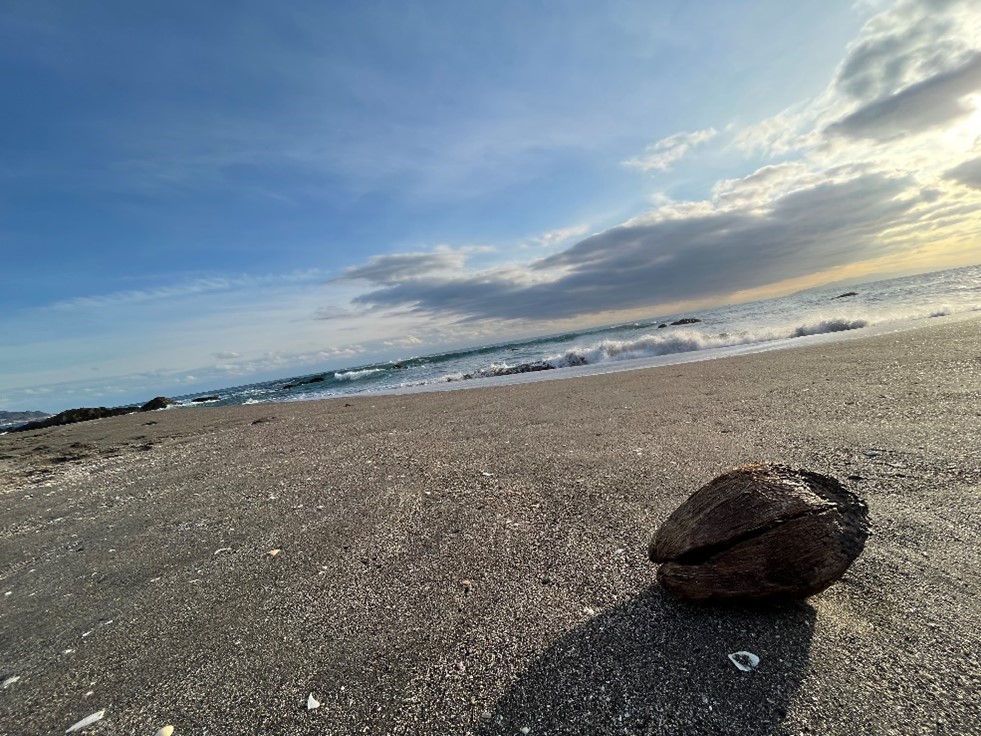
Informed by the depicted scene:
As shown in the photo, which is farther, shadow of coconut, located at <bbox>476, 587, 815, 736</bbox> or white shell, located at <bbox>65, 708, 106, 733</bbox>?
white shell, located at <bbox>65, 708, 106, 733</bbox>

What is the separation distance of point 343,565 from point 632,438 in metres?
3.43

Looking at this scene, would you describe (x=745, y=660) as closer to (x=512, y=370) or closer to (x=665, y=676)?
(x=665, y=676)

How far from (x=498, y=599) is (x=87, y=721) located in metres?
1.85

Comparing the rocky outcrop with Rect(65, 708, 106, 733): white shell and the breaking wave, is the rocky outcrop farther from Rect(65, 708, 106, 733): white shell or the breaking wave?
Rect(65, 708, 106, 733): white shell

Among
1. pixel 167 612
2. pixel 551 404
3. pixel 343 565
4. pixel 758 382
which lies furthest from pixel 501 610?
pixel 758 382

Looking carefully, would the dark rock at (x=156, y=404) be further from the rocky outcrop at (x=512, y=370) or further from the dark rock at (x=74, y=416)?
the rocky outcrop at (x=512, y=370)

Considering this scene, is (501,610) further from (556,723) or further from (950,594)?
(950,594)

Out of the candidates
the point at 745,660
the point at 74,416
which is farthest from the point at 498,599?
the point at 74,416

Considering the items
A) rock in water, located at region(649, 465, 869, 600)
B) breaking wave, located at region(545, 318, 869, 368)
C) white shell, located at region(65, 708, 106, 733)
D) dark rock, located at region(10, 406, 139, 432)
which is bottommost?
breaking wave, located at region(545, 318, 869, 368)

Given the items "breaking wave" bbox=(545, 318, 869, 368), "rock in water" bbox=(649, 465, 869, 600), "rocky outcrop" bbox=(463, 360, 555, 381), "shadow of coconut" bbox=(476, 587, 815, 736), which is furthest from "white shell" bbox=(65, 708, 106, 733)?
"rocky outcrop" bbox=(463, 360, 555, 381)

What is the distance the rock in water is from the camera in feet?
6.05

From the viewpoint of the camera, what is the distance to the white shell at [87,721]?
74.6 inches

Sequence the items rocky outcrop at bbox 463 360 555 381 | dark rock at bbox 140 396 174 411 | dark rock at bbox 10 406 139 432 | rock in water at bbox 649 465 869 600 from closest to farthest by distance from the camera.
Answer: rock in water at bbox 649 465 869 600 → dark rock at bbox 10 406 139 432 → rocky outcrop at bbox 463 360 555 381 → dark rock at bbox 140 396 174 411

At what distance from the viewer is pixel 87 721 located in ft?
6.33
